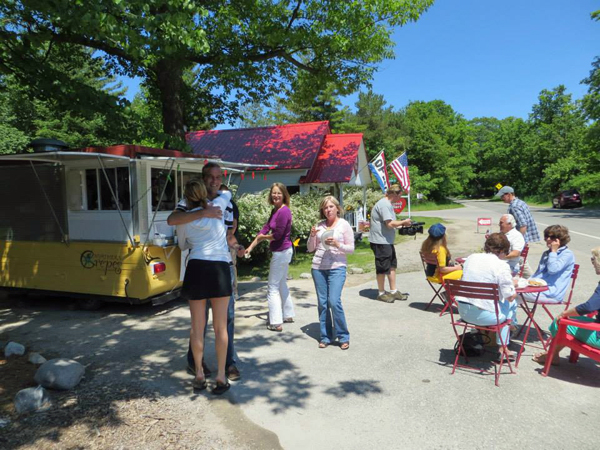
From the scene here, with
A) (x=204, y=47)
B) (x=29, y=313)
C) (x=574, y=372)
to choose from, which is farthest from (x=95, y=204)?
(x=574, y=372)

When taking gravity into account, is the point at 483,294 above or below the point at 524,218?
below

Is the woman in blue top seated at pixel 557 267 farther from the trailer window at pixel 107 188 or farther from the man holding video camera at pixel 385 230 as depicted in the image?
the trailer window at pixel 107 188

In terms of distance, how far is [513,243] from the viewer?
18.0 ft

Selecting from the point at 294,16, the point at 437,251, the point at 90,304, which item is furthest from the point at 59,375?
the point at 294,16

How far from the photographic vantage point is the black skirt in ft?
11.5

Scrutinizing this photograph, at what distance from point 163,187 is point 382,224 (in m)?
3.61

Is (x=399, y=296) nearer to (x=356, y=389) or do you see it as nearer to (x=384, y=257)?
(x=384, y=257)

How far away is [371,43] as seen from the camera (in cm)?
1184

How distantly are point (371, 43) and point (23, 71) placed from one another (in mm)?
8695

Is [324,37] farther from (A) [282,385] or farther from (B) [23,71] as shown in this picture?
(A) [282,385]

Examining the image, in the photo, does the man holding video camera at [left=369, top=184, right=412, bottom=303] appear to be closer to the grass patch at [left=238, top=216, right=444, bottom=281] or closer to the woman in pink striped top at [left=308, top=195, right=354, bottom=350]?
the woman in pink striped top at [left=308, top=195, right=354, bottom=350]

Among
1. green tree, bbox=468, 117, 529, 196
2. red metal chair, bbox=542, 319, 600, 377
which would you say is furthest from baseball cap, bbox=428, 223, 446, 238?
green tree, bbox=468, 117, 529, 196

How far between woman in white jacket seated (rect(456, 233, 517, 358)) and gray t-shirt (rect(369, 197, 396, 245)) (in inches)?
96.2

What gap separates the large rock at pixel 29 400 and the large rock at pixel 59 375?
0.30 metres
